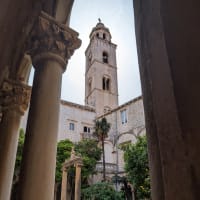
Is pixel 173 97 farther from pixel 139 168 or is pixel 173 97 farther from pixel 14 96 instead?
pixel 139 168

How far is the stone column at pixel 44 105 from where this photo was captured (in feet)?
8.79

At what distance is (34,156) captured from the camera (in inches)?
109

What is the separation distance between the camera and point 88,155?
23391 mm

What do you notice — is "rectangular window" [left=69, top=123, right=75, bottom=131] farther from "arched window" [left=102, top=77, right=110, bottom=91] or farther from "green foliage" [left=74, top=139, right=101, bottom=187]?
"arched window" [left=102, top=77, right=110, bottom=91]

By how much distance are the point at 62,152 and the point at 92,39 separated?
77.4 feet

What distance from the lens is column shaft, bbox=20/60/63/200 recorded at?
2.64 metres

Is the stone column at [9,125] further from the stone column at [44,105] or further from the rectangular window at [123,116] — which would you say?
the rectangular window at [123,116]

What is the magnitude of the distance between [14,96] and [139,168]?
12488 mm

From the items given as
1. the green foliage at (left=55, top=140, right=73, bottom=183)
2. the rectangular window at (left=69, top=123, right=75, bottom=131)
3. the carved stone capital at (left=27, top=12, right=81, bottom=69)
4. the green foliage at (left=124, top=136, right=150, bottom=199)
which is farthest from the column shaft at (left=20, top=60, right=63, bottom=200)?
the rectangular window at (left=69, top=123, right=75, bottom=131)

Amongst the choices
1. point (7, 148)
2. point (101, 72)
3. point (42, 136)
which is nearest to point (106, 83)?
point (101, 72)

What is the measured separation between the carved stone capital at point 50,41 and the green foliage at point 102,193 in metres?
15.7

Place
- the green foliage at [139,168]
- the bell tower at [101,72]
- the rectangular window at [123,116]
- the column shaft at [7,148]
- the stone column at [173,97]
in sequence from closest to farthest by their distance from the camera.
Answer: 1. the stone column at [173,97]
2. the column shaft at [7,148]
3. the green foliage at [139,168]
4. the rectangular window at [123,116]
5. the bell tower at [101,72]

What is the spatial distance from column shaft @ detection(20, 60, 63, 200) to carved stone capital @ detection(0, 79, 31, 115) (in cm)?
175

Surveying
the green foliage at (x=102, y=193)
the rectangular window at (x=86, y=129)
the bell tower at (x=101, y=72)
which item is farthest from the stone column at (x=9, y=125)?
the bell tower at (x=101, y=72)
